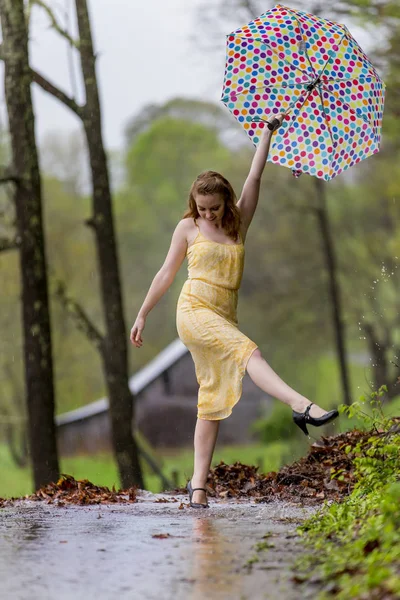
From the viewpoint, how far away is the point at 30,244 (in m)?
13.2

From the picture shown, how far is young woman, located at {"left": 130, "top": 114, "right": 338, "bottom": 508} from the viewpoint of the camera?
7.29m

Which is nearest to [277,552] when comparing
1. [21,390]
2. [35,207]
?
[35,207]

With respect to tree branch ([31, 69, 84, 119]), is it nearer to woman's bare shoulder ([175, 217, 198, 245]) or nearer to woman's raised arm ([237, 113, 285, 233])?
woman's raised arm ([237, 113, 285, 233])

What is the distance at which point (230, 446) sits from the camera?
41.4m

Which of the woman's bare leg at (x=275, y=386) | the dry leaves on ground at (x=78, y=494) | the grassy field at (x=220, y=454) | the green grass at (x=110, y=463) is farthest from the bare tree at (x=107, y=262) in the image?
the grassy field at (x=220, y=454)

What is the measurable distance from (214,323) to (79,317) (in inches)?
339

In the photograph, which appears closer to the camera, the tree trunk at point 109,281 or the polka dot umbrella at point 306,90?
the polka dot umbrella at point 306,90

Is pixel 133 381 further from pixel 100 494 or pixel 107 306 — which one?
pixel 100 494

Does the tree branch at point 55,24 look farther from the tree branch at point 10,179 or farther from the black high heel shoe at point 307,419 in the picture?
the black high heel shoe at point 307,419

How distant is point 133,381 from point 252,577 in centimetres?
3464

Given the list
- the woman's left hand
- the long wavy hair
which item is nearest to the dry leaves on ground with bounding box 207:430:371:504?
the long wavy hair

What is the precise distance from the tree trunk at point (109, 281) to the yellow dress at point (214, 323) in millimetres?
6953

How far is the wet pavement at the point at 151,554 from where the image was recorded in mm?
4434

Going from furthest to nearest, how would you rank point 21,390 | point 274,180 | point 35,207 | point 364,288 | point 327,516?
1. point 21,390
2. point 364,288
3. point 274,180
4. point 35,207
5. point 327,516
